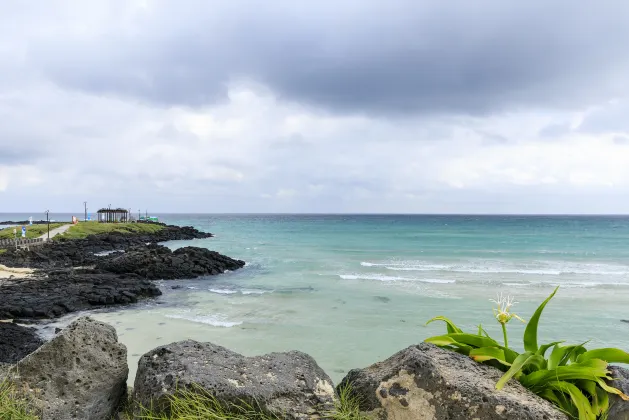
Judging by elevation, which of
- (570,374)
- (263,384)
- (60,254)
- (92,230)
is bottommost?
(60,254)

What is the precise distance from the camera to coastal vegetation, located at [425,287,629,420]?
279 cm

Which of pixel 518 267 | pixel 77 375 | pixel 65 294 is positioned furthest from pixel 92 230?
pixel 77 375

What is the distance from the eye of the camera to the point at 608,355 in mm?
3010

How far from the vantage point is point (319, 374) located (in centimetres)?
351

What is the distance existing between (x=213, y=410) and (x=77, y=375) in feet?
4.45

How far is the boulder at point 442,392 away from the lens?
105 inches

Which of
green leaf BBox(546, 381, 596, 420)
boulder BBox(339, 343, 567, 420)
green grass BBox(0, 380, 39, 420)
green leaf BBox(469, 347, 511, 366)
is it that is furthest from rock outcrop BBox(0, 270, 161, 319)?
green leaf BBox(546, 381, 596, 420)

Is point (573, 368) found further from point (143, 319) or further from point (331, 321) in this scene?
point (143, 319)

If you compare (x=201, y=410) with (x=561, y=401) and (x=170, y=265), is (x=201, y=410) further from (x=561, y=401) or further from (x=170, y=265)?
(x=170, y=265)

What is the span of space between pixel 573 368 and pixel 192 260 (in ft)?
89.0

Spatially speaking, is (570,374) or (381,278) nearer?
(570,374)

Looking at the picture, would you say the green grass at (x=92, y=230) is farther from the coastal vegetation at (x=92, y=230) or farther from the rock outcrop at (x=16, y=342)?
the rock outcrop at (x=16, y=342)

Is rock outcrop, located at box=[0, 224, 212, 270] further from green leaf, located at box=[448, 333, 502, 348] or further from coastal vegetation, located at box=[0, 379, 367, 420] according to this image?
green leaf, located at box=[448, 333, 502, 348]

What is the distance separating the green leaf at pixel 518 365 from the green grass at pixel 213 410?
945 mm
